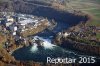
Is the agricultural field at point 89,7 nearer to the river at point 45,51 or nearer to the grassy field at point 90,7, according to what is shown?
the grassy field at point 90,7

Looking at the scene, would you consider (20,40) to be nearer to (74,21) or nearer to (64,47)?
(64,47)

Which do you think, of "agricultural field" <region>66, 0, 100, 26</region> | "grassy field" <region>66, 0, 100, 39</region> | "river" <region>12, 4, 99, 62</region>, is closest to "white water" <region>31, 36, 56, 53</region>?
"river" <region>12, 4, 99, 62</region>

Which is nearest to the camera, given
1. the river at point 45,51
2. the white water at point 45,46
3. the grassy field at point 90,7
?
the river at point 45,51

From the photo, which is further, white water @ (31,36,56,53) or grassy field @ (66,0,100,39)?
grassy field @ (66,0,100,39)

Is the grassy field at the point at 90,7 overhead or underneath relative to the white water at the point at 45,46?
underneath

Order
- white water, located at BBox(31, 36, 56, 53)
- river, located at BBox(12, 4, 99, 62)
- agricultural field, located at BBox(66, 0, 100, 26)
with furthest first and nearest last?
1. agricultural field, located at BBox(66, 0, 100, 26)
2. white water, located at BBox(31, 36, 56, 53)
3. river, located at BBox(12, 4, 99, 62)

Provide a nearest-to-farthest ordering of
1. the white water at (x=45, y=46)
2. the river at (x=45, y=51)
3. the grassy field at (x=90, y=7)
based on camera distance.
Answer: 1. the river at (x=45, y=51)
2. the white water at (x=45, y=46)
3. the grassy field at (x=90, y=7)

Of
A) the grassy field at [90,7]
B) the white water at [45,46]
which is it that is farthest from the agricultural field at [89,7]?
the white water at [45,46]

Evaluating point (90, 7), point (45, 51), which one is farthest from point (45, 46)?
point (90, 7)

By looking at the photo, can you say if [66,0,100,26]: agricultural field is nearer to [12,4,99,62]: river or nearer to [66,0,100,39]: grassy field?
[66,0,100,39]: grassy field

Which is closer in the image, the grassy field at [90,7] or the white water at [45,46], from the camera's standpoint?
the white water at [45,46]

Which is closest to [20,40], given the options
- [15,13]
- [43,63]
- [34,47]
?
[34,47]
